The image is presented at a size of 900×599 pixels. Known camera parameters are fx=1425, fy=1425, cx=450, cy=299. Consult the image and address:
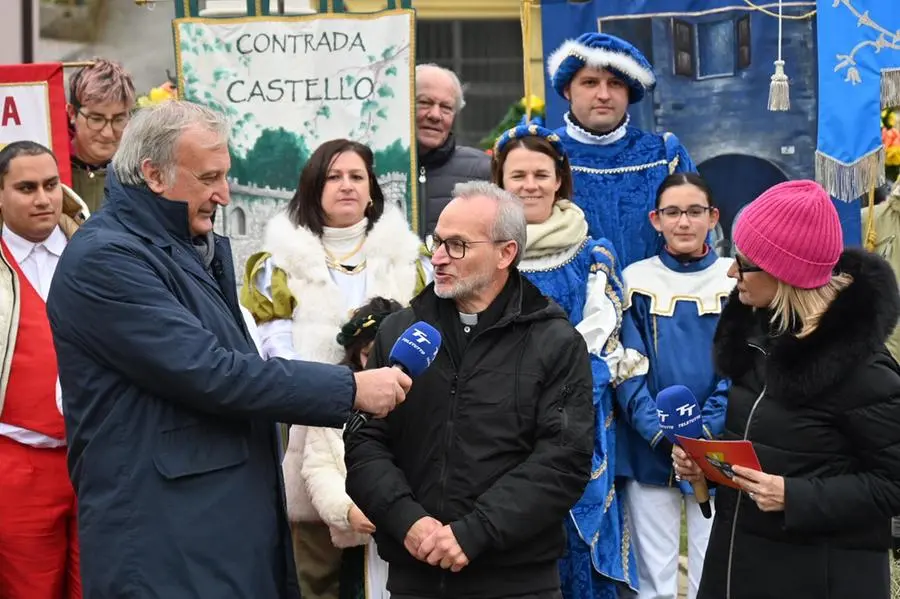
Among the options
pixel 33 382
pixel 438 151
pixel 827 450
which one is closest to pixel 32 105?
pixel 33 382

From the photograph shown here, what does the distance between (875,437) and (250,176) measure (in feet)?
11.6

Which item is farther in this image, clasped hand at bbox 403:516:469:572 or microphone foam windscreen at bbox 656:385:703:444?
microphone foam windscreen at bbox 656:385:703:444

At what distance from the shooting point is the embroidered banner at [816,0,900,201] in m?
6.73

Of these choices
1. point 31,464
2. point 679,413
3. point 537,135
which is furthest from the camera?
point 537,135

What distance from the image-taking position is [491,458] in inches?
169

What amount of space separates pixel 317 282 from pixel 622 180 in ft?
4.84

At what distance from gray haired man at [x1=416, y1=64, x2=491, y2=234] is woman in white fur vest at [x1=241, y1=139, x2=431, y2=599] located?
2.40 feet

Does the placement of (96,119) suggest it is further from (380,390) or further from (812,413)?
(812,413)

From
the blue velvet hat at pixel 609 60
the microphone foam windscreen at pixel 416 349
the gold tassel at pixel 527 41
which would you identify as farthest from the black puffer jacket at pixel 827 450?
the gold tassel at pixel 527 41

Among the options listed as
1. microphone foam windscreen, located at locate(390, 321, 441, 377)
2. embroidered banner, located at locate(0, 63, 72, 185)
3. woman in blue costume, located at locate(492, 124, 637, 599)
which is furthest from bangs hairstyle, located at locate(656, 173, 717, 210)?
embroidered banner, located at locate(0, 63, 72, 185)

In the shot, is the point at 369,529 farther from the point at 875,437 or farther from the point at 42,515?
the point at 875,437

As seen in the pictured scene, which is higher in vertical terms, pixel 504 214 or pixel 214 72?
pixel 214 72

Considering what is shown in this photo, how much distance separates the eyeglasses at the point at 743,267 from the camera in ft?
14.2

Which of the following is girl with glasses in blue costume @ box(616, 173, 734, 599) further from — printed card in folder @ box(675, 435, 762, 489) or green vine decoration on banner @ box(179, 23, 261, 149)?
green vine decoration on banner @ box(179, 23, 261, 149)
